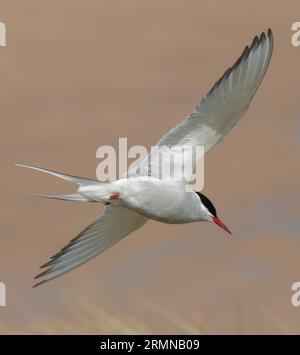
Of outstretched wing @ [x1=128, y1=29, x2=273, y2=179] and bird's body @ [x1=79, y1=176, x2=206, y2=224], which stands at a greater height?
outstretched wing @ [x1=128, y1=29, x2=273, y2=179]

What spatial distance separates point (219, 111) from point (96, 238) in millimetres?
1126

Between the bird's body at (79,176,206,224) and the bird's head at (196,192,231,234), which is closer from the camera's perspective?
the bird's body at (79,176,206,224)

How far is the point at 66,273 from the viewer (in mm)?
4297

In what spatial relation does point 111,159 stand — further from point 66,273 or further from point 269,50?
point 269,50

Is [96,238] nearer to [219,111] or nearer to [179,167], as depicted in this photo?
[179,167]

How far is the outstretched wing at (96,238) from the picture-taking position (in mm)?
4363

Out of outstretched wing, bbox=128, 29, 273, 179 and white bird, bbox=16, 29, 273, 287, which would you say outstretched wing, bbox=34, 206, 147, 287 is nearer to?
white bird, bbox=16, 29, 273, 287

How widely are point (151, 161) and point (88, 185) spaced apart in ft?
1.41

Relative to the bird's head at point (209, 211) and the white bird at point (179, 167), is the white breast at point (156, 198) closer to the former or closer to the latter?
the white bird at point (179, 167)

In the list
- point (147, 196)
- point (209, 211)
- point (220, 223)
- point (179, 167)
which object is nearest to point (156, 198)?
point (147, 196)

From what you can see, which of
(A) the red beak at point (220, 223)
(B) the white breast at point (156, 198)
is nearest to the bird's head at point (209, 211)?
(A) the red beak at point (220, 223)

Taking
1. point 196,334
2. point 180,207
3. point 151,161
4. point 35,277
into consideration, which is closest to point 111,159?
point 151,161

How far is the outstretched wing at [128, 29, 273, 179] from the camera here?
13.0ft

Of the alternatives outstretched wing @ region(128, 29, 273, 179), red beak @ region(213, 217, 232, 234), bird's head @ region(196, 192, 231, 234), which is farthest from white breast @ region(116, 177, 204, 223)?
red beak @ region(213, 217, 232, 234)
